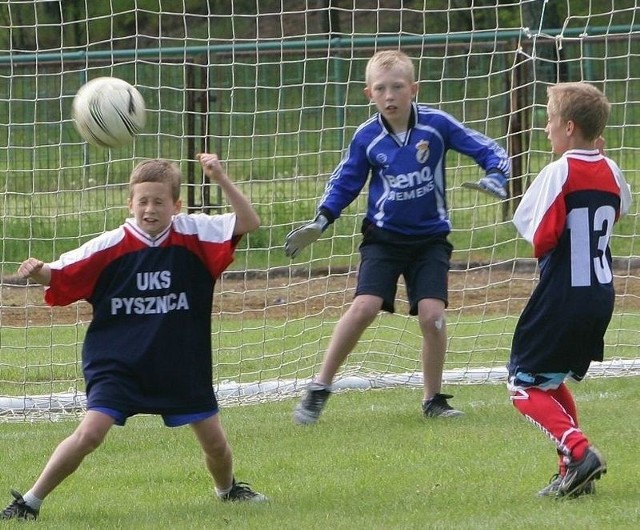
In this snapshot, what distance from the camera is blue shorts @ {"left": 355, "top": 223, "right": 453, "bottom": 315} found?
21.7ft

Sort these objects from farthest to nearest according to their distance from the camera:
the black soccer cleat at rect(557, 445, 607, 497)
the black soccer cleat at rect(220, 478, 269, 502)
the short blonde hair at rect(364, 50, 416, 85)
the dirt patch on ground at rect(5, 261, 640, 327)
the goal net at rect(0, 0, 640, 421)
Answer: the dirt patch on ground at rect(5, 261, 640, 327)
the goal net at rect(0, 0, 640, 421)
the short blonde hair at rect(364, 50, 416, 85)
the black soccer cleat at rect(220, 478, 269, 502)
the black soccer cleat at rect(557, 445, 607, 497)

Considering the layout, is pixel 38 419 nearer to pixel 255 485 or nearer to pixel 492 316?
pixel 255 485

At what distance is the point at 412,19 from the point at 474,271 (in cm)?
905

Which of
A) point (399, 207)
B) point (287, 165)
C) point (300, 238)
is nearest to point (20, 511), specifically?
point (300, 238)

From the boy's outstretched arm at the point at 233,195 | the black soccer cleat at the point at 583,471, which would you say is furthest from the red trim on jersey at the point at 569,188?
the boy's outstretched arm at the point at 233,195

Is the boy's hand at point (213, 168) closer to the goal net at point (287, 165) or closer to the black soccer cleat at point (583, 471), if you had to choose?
the black soccer cleat at point (583, 471)

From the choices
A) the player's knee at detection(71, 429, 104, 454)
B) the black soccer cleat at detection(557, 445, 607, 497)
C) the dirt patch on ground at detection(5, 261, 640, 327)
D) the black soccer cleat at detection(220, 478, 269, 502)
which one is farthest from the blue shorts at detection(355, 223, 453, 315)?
the dirt patch on ground at detection(5, 261, 640, 327)

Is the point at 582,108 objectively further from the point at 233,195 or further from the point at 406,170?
the point at 406,170

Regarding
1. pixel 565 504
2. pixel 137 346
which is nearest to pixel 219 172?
pixel 137 346

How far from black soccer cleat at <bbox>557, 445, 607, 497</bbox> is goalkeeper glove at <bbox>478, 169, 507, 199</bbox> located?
170 cm

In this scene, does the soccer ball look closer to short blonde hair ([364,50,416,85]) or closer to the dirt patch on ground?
short blonde hair ([364,50,416,85])

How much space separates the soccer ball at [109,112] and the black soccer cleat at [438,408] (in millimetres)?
2167

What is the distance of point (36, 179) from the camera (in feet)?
33.4

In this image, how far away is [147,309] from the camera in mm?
4836
